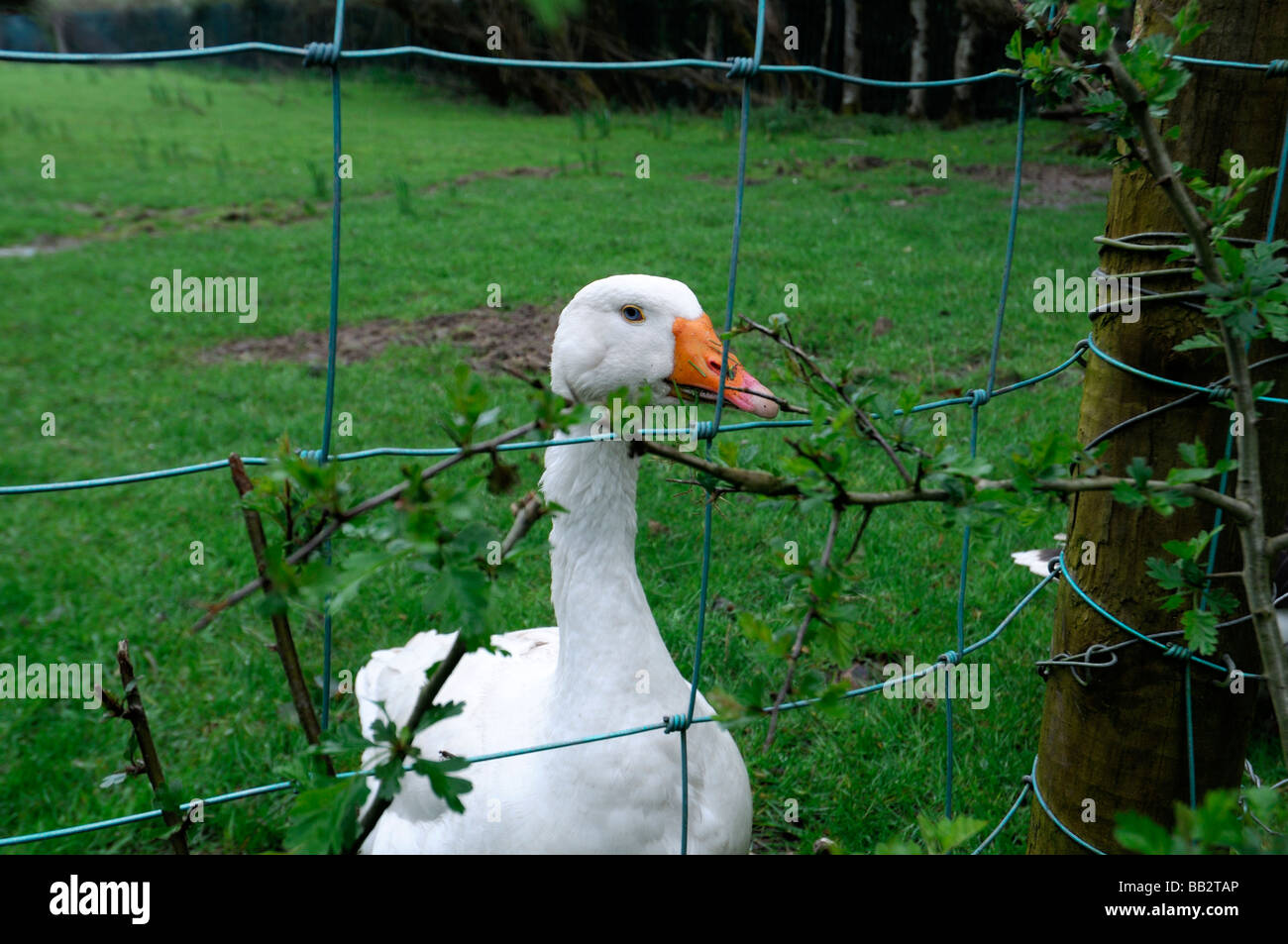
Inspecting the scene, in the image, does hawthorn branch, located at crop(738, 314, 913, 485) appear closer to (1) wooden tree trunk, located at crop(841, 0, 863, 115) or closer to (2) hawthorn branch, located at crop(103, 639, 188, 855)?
(2) hawthorn branch, located at crop(103, 639, 188, 855)

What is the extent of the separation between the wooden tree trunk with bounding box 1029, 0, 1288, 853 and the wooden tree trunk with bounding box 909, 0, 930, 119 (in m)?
12.8

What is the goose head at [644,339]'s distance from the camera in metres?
1.77

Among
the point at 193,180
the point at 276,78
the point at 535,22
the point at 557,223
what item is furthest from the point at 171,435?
the point at 276,78

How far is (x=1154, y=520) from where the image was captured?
153 centimetres

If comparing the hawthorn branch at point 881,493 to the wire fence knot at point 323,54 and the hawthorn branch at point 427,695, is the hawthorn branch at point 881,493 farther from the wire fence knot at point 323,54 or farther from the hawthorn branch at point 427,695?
the wire fence knot at point 323,54

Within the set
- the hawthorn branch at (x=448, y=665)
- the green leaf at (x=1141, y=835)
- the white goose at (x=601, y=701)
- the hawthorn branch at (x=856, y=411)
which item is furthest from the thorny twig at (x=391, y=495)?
the white goose at (x=601, y=701)

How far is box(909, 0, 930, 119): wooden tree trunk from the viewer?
13.5m

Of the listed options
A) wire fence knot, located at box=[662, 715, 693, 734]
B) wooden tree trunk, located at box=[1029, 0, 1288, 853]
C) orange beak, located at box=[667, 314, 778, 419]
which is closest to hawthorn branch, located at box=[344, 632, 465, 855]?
wire fence knot, located at box=[662, 715, 693, 734]

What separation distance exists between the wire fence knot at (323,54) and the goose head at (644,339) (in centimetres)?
61

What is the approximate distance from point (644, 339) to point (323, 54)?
2.40ft

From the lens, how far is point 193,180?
10062 millimetres

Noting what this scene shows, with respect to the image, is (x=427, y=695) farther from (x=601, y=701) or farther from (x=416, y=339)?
(x=416, y=339)

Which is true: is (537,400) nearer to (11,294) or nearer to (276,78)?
(11,294)

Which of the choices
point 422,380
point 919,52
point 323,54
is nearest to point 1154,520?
point 323,54
